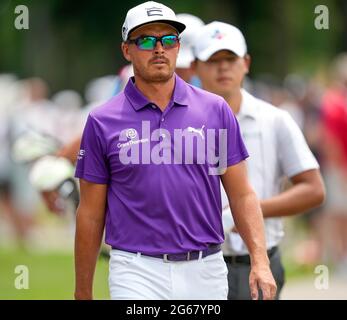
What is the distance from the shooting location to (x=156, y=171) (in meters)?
7.16

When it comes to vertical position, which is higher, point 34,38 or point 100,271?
point 34,38

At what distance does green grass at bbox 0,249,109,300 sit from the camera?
14031mm

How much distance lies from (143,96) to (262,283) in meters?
1.28

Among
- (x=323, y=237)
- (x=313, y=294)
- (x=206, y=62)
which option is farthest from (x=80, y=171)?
(x=323, y=237)

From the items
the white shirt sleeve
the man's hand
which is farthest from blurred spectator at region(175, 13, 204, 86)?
the man's hand

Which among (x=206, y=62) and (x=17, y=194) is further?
(x=17, y=194)

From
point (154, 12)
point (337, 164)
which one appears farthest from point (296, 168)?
point (337, 164)

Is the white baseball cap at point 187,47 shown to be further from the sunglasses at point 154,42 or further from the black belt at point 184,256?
the black belt at point 184,256

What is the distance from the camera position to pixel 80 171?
7.41m

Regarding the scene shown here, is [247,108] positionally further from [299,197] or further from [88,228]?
[88,228]

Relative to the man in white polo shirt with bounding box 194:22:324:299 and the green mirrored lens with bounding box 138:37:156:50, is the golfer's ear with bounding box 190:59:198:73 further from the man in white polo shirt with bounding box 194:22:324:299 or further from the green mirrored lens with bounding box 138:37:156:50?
the green mirrored lens with bounding box 138:37:156:50
